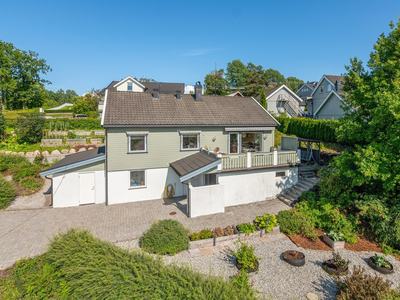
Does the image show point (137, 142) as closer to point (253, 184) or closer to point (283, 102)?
point (253, 184)

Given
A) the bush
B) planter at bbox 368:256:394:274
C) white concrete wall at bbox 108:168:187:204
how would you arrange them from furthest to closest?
1. white concrete wall at bbox 108:168:187:204
2. the bush
3. planter at bbox 368:256:394:274

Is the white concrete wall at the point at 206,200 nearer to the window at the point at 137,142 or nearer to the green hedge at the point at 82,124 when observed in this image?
the window at the point at 137,142

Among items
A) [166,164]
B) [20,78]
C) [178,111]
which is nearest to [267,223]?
[166,164]

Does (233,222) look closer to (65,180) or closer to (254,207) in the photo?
(254,207)

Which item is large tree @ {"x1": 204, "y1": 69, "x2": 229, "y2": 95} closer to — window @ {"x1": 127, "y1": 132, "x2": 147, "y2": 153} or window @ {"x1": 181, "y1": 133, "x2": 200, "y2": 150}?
window @ {"x1": 181, "y1": 133, "x2": 200, "y2": 150}

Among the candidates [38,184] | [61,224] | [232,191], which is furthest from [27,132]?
[232,191]

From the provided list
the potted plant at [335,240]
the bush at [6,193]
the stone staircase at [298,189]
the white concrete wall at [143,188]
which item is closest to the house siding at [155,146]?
the white concrete wall at [143,188]

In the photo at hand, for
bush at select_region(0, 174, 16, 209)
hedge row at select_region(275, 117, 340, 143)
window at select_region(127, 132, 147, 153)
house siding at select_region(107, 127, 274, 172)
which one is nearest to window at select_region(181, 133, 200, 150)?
house siding at select_region(107, 127, 274, 172)

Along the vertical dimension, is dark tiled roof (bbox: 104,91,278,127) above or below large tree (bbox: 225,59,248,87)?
below
